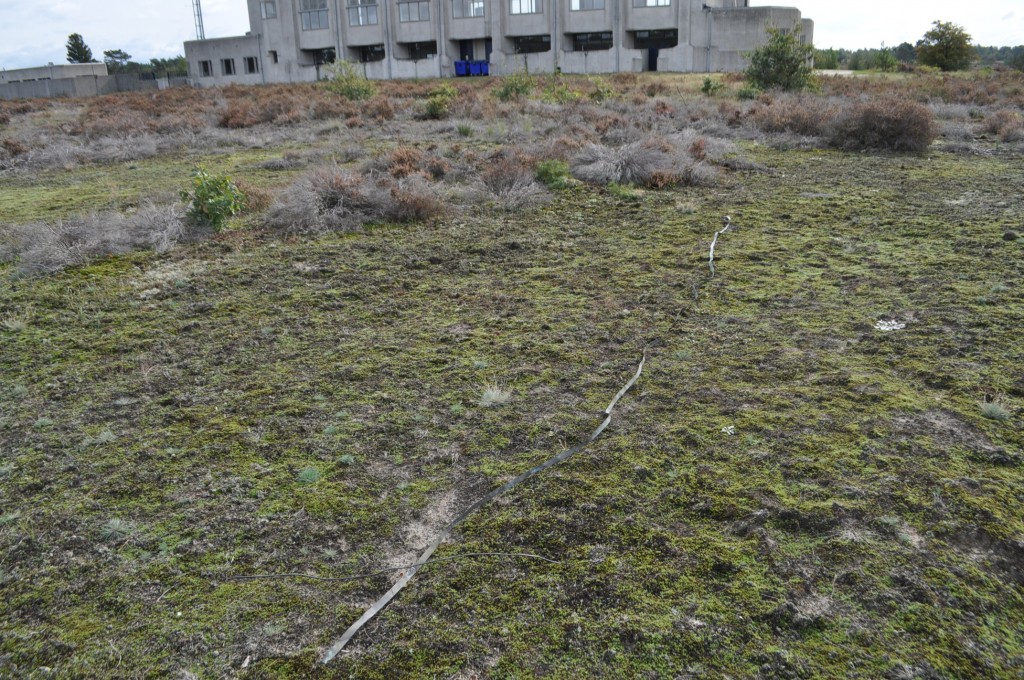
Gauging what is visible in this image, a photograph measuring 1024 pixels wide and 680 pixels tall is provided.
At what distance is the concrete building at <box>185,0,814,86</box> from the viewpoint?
156 feet

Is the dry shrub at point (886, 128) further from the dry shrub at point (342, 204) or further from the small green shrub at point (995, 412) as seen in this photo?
the small green shrub at point (995, 412)

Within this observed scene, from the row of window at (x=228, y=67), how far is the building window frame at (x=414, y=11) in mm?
17462

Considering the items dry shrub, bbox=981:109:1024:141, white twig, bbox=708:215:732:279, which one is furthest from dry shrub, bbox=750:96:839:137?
white twig, bbox=708:215:732:279

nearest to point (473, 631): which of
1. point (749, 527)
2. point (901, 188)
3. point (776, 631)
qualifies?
point (776, 631)

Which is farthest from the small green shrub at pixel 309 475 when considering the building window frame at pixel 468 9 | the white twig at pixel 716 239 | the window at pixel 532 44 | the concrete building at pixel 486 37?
the window at pixel 532 44

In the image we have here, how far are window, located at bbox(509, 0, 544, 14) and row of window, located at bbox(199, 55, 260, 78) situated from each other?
26998mm

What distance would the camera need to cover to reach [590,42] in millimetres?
54344

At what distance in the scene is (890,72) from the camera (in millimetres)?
37031

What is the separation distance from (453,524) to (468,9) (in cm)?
5823

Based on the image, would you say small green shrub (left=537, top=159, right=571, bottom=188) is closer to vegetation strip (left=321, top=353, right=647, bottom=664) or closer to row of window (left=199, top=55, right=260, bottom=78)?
vegetation strip (left=321, top=353, right=647, bottom=664)

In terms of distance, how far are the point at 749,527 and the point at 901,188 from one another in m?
8.37

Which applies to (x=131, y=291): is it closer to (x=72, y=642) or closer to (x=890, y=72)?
(x=72, y=642)

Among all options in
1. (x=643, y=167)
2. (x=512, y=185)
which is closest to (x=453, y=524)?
(x=512, y=185)

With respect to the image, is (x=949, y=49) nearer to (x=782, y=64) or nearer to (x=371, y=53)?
(x=782, y=64)
